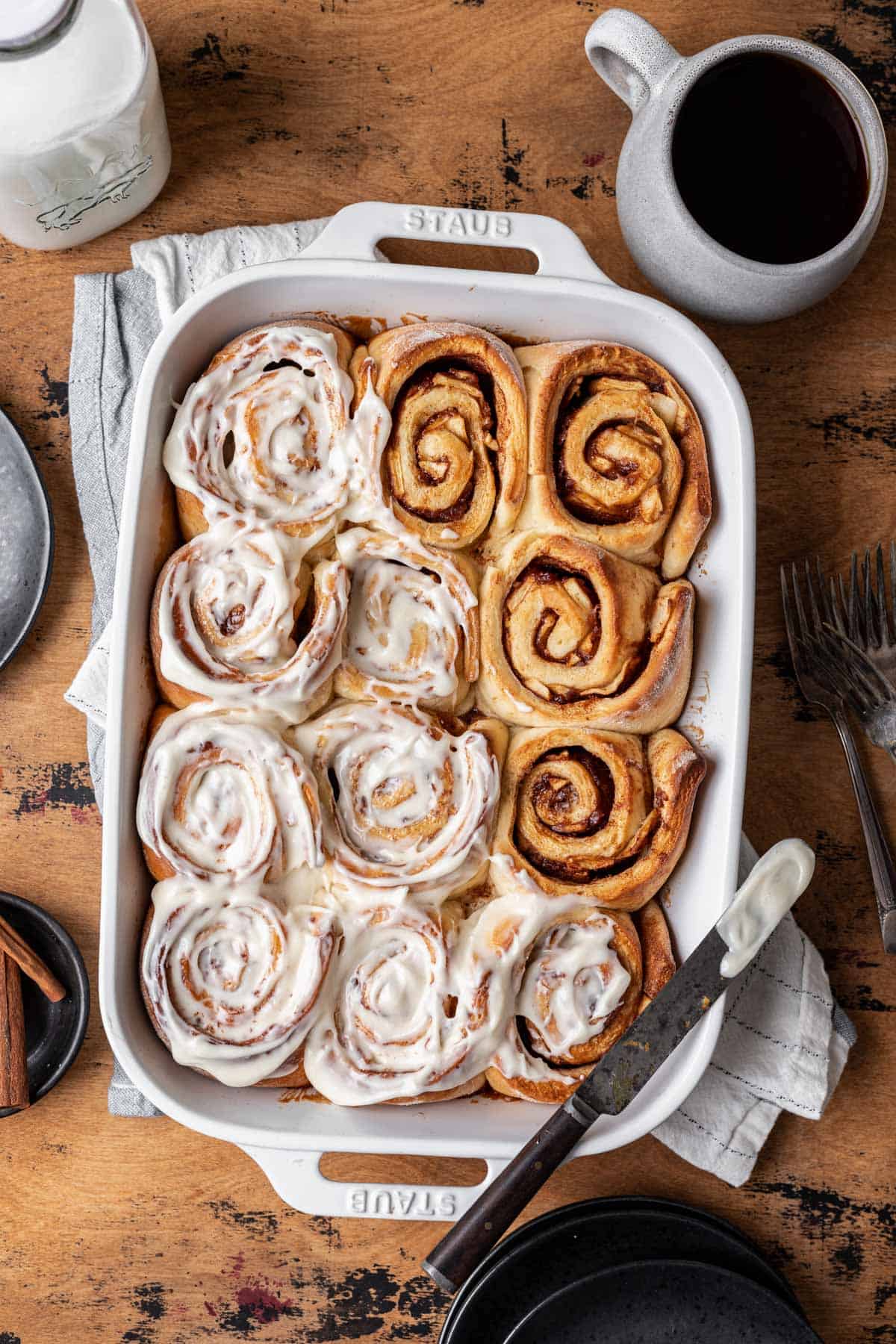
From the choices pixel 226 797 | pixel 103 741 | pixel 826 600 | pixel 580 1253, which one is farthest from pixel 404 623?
pixel 580 1253

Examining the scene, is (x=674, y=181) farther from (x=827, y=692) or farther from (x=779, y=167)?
(x=827, y=692)

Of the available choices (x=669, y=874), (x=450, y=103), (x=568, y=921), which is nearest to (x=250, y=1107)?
(x=568, y=921)

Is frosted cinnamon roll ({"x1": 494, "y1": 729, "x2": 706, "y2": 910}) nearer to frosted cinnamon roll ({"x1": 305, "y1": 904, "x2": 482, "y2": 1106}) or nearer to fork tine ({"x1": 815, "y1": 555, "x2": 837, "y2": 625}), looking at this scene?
frosted cinnamon roll ({"x1": 305, "y1": 904, "x2": 482, "y2": 1106})

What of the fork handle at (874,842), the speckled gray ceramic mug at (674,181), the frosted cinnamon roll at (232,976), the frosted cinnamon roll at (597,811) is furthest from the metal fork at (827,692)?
the frosted cinnamon roll at (232,976)

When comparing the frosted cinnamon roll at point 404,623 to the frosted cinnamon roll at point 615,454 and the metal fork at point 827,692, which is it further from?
the metal fork at point 827,692

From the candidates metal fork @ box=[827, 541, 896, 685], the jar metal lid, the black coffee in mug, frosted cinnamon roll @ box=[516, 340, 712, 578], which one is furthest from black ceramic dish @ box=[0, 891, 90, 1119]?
the black coffee in mug
